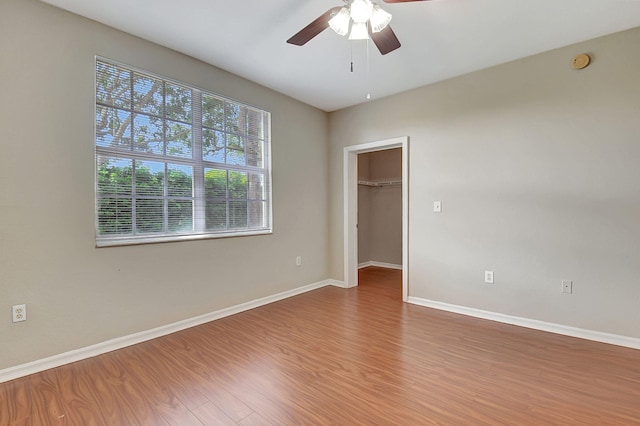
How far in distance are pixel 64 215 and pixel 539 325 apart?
422 cm

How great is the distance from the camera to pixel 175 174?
2.82 meters

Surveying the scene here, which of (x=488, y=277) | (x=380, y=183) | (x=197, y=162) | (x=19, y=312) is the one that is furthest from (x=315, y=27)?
(x=380, y=183)

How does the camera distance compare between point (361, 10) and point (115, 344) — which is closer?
point (361, 10)

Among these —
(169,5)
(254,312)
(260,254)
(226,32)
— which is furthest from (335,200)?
(169,5)

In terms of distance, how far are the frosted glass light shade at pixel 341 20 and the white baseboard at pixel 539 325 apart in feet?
9.86

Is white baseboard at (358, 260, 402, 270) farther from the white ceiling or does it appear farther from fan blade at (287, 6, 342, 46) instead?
fan blade at (287, 6, 342, 46)

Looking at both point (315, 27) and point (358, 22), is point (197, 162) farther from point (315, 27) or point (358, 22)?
point (358, 22)

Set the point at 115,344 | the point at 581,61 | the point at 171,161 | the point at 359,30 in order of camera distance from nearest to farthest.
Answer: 1. the point at 359,30
2. the point at 115,344
3. the point at 581,61
4. the point at 171,161

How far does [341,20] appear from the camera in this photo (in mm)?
1803

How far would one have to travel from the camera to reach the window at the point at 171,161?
7.98 feet

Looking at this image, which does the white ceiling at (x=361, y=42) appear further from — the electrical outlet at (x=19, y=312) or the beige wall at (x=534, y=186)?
the electrical outlet at (x=19, y=312)

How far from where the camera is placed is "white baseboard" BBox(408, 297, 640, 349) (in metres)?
→ 2.47

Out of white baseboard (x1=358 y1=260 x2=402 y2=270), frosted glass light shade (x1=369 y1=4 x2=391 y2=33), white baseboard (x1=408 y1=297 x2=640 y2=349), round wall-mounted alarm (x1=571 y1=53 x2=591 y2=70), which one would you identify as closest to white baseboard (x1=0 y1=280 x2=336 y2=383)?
white baseboard (x1=408 y1=297 x2=640 y2=349)

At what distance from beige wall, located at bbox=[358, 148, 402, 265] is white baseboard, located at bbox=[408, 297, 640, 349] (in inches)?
88.6
